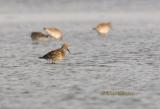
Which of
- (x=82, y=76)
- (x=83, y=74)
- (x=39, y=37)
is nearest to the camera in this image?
(x=82, y=76)

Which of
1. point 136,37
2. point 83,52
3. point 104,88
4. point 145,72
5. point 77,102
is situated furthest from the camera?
point 136,37

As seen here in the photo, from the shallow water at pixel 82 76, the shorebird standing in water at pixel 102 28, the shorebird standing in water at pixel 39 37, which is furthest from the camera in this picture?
the shorebird standing in water at pixel 102 28

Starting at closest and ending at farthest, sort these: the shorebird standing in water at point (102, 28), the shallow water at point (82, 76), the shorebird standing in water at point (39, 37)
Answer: the shallow water at point (82, 76) → the shorebird standing in water at point (39, 37) → the shorebird standing in water at point (102, 28)

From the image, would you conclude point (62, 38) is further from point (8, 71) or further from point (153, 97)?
point (153, 97)

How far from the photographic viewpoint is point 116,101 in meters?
16.5

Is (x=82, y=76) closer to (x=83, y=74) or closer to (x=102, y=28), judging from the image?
(x=83, y=74)

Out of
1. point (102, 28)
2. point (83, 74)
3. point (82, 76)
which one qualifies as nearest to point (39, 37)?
point (102, 28)

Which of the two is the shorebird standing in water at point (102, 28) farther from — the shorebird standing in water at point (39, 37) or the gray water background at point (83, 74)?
the shorebird standing in water at point (39, 37)

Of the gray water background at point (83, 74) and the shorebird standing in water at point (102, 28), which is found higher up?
the gray water background at point (83, 74)

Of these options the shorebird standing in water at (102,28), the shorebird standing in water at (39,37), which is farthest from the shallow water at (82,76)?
the shorebird standing in water at (102,28)

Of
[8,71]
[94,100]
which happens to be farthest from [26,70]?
[94,100]

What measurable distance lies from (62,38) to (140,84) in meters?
21.5

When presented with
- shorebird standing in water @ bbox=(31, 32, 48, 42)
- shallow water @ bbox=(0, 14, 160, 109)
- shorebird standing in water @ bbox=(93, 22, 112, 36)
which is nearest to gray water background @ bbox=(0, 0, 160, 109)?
shallow water @ bbox=(0, 14, 160, 109)

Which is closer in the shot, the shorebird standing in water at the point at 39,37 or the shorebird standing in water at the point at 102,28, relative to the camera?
the shorebird standing in water at the point at 39,37
